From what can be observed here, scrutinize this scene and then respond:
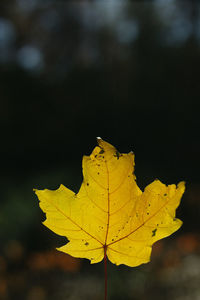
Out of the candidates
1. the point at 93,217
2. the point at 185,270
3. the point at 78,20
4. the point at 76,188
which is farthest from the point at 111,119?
the point at 93,217

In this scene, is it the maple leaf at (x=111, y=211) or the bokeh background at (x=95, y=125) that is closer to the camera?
the maple leaf at (x=111, y=211)

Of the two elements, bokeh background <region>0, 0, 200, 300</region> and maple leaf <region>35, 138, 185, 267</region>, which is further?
bokeh background <region>0, 0, 200, 300</region>

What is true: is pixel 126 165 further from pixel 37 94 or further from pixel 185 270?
pixel 37 94

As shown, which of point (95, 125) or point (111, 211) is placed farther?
point (95, 125)

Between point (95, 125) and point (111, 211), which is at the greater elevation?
point (95, 125)
